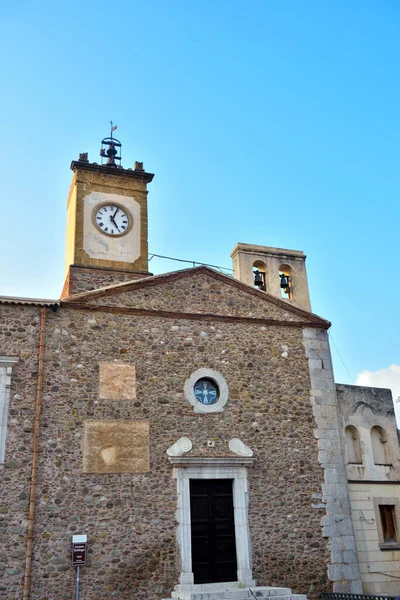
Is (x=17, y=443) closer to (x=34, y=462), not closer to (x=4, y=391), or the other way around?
(x=34, y=462)

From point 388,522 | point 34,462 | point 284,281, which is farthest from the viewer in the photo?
point 284,281

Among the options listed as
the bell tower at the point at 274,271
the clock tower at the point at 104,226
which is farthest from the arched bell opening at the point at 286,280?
the clock tower at the point at 104,226

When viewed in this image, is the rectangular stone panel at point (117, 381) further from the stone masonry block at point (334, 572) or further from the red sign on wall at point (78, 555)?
the stone masonry block at point (334, 572)

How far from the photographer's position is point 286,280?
16.9m

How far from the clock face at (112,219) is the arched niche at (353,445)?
7.58 meters

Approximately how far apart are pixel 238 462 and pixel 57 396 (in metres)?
3.97

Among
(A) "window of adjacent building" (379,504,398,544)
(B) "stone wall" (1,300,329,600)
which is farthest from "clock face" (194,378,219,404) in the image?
(A) "window of adjacent building" (379,504,398,544)

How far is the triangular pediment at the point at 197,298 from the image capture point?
1377 cm

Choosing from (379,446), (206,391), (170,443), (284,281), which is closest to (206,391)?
(206,391)

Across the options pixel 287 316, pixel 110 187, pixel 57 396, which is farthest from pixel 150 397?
pixel 110 187

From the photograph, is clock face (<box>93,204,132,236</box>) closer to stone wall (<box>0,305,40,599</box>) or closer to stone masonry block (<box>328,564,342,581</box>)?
stone wall (<box>0,305,40,599</box>)

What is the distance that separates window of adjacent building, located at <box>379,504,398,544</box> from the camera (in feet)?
49.5

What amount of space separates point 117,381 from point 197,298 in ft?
9.04

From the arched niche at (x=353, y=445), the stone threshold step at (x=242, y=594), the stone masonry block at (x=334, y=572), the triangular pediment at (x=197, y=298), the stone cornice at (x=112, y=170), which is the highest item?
the stone cornice at (x=112, y=170)
